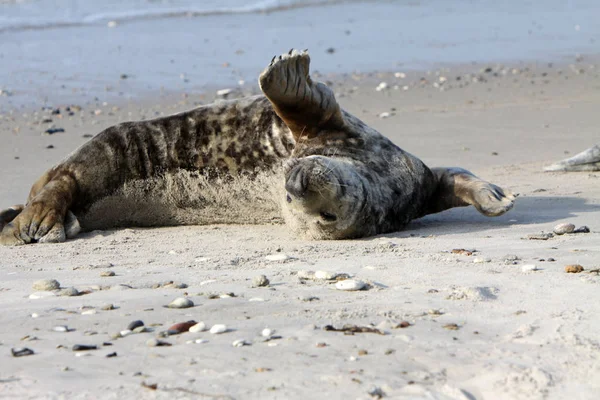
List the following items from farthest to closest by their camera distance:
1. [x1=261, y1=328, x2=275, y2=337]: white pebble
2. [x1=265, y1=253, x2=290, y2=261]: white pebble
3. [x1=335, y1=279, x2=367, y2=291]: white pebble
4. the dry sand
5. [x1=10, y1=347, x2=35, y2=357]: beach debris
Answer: [x1=265, y1=253, x2=290, y2=261]: white pebble < [x1=335, y1=279, x2=367, y2=291]: white pebble < [x1=261, y1=328, x2=275, y2=337]: white pebble < [x1=10, y1=347, x2=35, y2=357]: beach debris < the dry sand

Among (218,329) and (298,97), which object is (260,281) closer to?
(218,329)

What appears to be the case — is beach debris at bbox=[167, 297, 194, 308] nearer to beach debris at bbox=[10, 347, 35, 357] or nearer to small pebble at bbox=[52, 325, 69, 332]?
small pebble at bbox=[52, 325, 69, 332]

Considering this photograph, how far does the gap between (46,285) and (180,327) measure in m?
1.03

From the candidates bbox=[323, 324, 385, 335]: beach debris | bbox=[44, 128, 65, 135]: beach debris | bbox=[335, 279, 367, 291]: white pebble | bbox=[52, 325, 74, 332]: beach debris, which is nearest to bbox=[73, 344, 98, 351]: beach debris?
bbox=[52, 325, 74, 332]: beach debris

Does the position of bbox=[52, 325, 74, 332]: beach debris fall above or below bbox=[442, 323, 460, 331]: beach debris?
above

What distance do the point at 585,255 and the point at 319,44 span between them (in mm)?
11979

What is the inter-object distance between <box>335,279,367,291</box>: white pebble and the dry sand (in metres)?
0.05

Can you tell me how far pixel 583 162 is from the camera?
24.7ft

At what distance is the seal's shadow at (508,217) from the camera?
5766 mm

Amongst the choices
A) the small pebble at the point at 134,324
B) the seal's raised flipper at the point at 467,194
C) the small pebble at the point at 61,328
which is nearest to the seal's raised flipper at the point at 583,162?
the seal's raised flipper at the point at 467,194

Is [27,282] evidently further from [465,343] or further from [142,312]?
[465,343]

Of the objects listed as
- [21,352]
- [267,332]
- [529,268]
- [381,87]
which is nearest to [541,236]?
[529,268]

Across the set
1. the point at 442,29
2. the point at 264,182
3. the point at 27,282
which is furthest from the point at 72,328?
the point at 442,29

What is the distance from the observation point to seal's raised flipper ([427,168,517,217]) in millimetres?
5695
